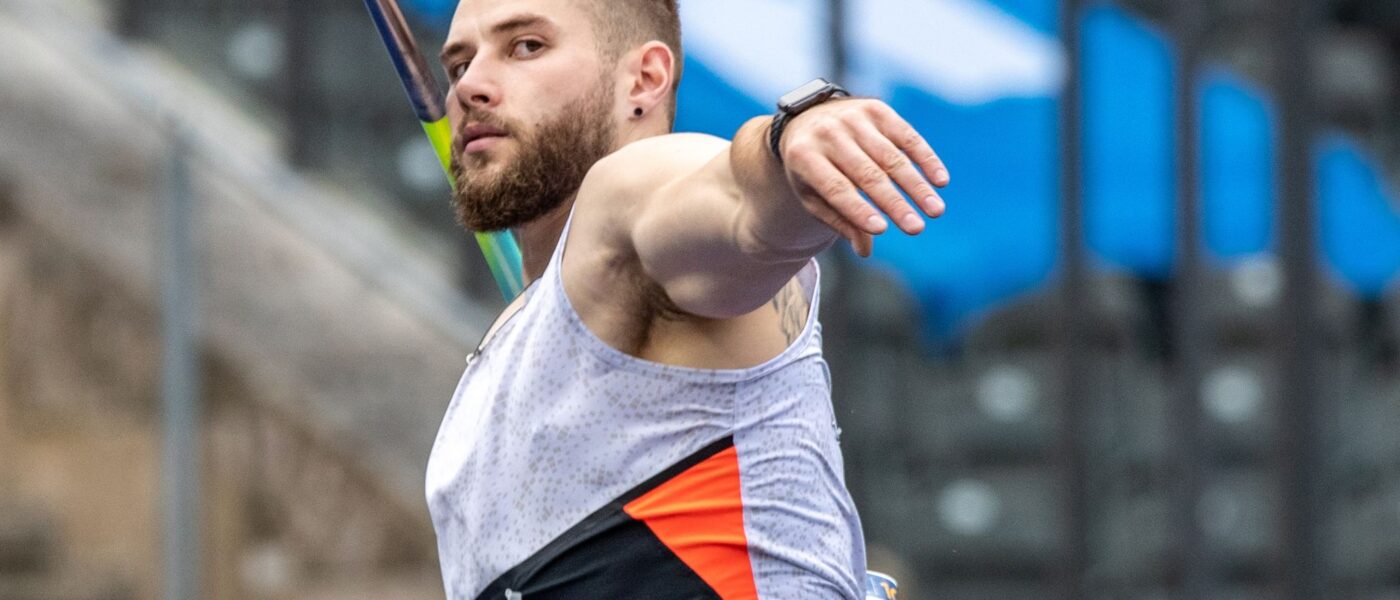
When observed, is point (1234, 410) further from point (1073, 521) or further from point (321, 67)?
point (321, 67)

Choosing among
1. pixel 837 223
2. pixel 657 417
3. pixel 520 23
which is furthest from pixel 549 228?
pixel 837 223

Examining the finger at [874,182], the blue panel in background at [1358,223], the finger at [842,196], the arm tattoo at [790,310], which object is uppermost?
the finger at [874,182]

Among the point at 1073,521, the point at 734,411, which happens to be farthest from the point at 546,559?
the point at 1073,521

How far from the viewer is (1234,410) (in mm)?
6090

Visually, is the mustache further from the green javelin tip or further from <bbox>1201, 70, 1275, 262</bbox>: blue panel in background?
<bbox>1201, 70, 1275, 262</bbox>: blue panel in background

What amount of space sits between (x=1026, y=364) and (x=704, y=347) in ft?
13.3

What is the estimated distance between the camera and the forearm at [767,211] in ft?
6.39

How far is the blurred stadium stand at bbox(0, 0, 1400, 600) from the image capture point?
600 centimetres

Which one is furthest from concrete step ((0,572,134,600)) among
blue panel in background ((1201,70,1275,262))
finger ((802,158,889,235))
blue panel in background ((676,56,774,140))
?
finger ((802,158,889,235))

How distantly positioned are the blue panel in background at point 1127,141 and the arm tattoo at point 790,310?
3.70 meters

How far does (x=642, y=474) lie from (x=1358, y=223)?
422 cm

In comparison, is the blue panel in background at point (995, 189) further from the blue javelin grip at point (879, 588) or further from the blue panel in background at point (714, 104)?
the blue javelin grip at point (879, 588)

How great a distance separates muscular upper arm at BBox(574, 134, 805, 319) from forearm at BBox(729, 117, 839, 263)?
0.02 metres

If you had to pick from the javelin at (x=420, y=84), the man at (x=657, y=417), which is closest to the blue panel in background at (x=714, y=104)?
the javelin at (x=420, y=84)
